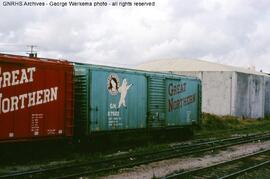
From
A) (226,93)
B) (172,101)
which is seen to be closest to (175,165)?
(172,101)

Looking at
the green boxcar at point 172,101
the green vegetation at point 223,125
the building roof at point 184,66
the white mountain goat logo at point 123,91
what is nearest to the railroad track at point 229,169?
the green boxcar at point 172,101

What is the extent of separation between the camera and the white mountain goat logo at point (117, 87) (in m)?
17.4

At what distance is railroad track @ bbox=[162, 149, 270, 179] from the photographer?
42.1ft

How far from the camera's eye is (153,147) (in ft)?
64.1

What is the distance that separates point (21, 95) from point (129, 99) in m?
5.72

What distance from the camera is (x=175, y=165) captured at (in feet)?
49.0

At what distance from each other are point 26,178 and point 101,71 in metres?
6.07

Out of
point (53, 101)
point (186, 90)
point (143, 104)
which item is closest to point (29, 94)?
point (53, 101)

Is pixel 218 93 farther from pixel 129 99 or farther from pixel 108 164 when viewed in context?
pixel 108 164

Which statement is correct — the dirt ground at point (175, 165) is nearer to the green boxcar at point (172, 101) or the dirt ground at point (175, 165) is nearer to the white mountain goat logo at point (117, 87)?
the green boxcar at point (172, 101)

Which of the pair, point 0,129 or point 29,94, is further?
point 29,94

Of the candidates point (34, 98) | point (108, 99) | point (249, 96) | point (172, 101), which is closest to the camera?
point (34, 98)

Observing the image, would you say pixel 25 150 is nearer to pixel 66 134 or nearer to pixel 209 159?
pixel 66 134

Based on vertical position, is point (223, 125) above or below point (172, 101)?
below
